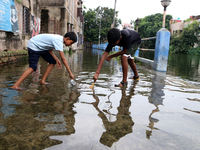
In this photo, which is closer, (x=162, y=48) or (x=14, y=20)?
(x=162, y=48)

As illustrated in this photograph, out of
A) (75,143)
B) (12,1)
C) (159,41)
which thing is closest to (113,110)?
(75,143)

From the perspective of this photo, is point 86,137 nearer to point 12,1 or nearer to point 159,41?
point 159,41

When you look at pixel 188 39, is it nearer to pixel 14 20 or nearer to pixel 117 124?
pixel 14 20

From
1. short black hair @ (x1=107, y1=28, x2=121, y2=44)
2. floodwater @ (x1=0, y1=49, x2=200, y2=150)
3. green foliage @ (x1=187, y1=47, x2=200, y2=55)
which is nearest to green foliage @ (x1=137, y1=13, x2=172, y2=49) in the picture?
green foliage @ (x1=187, y1=47, x2=200, y2=55)

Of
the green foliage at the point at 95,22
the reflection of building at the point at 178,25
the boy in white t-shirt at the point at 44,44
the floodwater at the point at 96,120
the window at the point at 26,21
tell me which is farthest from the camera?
the green foliage at the point at 95,22

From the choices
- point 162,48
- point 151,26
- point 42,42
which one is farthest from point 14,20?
point 151,26

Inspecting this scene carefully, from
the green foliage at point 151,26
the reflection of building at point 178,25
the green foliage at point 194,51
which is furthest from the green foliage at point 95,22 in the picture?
the green foliage at point 194,51

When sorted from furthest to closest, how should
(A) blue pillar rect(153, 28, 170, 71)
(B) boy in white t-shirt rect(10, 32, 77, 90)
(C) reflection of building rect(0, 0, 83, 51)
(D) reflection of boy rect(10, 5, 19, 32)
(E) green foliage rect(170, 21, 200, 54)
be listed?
1. (E) green foliage rect(170, 21, 200, 54)
2. (C) reflection of building rect(0, 0, 83, 51)
3. (D) reflection of boy rect(10, 5, 19, 32)
4. (A) blue pillar rect(153, 28, 170, 71)
5. (B) boy in white t-shirt rect(10, 32, 77, 90)

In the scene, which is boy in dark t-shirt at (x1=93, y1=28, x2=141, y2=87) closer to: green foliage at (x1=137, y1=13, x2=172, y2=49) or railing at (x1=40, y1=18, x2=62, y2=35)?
railing at (x1=40, y1=18, x2=62, y2=35)

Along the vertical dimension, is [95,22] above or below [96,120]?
above

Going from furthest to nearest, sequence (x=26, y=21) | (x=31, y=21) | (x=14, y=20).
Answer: (x=31, y=21)
(x=26, y=21)
(x=14, y=20)

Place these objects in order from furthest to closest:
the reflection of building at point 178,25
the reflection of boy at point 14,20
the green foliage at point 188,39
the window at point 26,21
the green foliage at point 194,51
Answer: the reflection of building at point 178,25 → the green foliage at point 188,39 → the green foliage at point 194,51 → the window at point 26,21 → the reflection of boy at point 14,20

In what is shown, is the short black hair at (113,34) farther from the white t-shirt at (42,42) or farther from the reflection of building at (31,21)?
the reflection of building at (31,21)

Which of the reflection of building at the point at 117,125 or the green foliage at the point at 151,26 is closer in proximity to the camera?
the reflection of building at the point at 117,125
